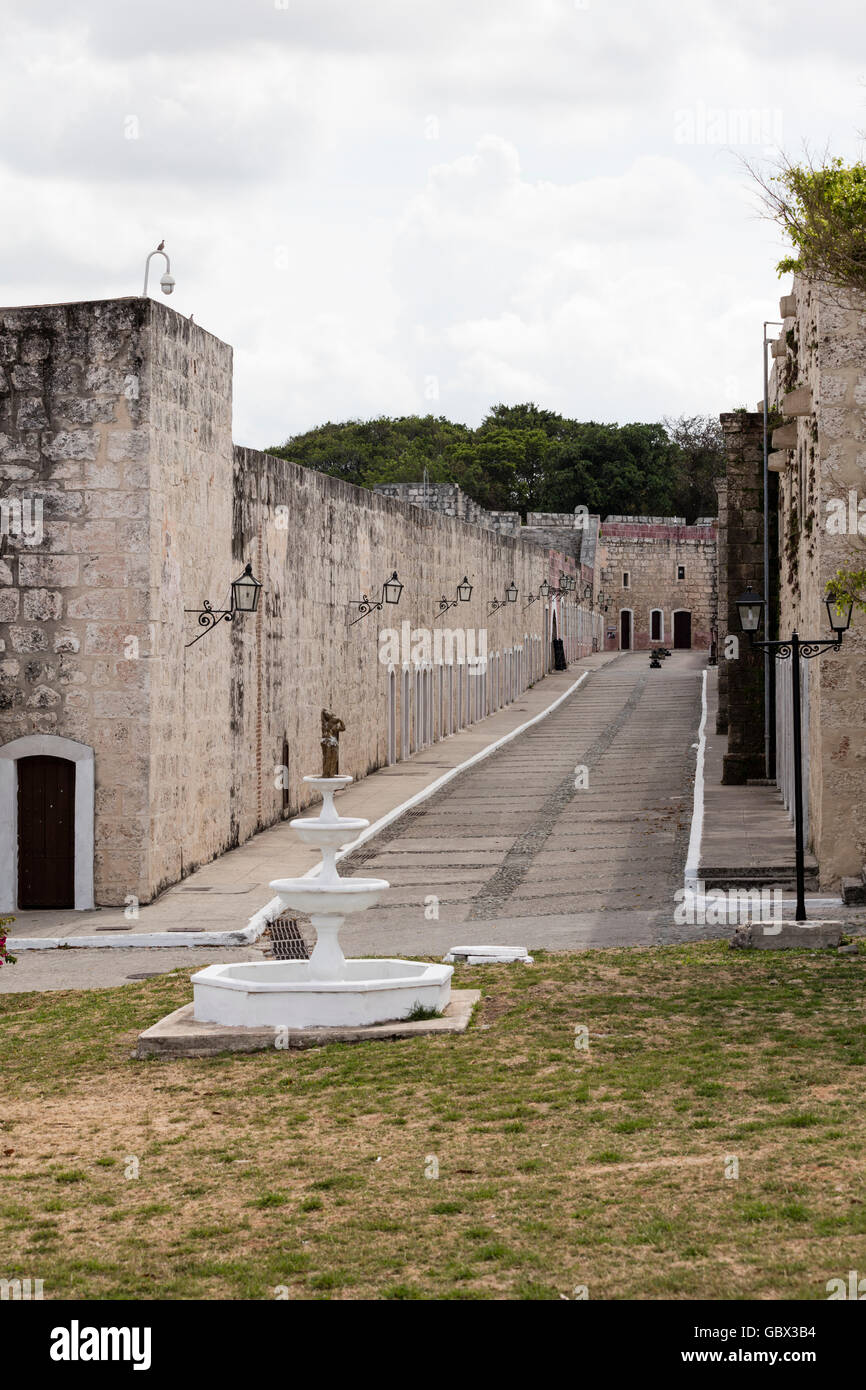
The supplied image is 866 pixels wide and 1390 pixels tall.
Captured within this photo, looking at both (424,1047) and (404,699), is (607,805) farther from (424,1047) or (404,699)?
(424,1047)

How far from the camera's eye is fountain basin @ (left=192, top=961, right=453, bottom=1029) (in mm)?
9812

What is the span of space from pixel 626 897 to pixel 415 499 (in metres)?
24.1

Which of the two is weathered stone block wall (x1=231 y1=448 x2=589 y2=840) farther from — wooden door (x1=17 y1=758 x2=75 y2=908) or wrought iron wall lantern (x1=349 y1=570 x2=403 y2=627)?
wooden door (x1=17 y1=758 x2=75 y2=908)

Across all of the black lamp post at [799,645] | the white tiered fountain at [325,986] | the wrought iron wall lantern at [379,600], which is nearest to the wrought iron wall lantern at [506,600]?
the wrought iron wall lantern at [379,600]

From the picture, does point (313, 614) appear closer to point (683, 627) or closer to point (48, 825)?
point (48, 825)

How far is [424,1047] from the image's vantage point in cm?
927

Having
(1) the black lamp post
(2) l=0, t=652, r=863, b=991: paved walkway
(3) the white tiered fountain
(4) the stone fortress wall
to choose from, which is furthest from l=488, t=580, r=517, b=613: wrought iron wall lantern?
(3) the white tiered fountain

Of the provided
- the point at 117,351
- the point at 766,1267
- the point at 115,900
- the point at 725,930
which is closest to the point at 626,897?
the point at 725,930

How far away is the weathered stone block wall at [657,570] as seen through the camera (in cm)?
6762

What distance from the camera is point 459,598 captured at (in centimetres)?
3466

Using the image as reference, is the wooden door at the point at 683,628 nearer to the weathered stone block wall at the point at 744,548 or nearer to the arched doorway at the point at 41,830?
the weathered stone block wall at the point at 744,548

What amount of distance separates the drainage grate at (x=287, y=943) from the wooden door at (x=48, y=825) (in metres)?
4.19

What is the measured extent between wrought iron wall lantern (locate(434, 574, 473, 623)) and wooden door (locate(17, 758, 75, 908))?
17.1 meters

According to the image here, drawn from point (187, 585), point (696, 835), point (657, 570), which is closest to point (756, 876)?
point (696, 835)
